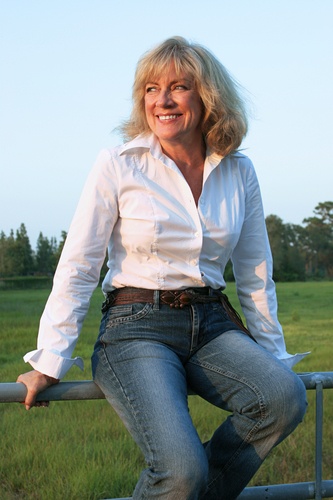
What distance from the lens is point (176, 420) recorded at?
2.12 m

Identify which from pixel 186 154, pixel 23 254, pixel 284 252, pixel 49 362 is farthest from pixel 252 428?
pixel 284 252

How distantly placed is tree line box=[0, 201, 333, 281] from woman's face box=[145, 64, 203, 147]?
30.1 m

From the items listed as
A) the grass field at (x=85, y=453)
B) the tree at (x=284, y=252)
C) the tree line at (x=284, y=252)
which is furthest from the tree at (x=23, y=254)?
the grass field at (x=85, y=453)

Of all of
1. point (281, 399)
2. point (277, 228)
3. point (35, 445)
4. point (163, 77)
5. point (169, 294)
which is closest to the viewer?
point (281, 399)

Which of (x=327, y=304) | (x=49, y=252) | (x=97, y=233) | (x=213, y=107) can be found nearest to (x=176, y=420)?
(x=97, y=233)

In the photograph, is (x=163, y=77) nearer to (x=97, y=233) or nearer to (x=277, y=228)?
(x=97, y=233)

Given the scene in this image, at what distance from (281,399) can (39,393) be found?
72cm

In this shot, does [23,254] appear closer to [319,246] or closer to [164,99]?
[319,246]

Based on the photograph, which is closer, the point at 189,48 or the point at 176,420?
the point at 176,420

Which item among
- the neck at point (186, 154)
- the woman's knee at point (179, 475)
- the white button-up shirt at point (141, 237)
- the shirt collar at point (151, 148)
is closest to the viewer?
the woman's knee at point (179, 475)

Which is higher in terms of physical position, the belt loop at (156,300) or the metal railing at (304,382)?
the belt loop at (156,300)

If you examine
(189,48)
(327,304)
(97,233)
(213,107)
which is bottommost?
(327,304)

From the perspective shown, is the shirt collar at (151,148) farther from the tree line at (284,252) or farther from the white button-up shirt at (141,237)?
the tree line at (284,252)

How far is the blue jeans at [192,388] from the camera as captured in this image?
211 cm
